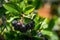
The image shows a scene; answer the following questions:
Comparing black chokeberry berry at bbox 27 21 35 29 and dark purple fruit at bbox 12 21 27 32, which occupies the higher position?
black chokeberry berry at bbox 27 21 35 29

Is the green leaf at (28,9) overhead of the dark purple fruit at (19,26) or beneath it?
overhead

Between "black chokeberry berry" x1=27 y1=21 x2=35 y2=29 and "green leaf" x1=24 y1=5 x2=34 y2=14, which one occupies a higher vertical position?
"green leaf" x1=24 y1=5 x2=34 y2=14

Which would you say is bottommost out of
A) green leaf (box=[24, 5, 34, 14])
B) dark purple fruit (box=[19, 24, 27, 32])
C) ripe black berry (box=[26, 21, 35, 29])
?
dark purple fruit (box=[19, 24, 27, 32])

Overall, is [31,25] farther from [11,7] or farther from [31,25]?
[11,7]

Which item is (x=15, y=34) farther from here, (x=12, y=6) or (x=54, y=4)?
(x=54, y=4)

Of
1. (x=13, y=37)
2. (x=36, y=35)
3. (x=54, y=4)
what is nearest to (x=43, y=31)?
(x=36, y=35)

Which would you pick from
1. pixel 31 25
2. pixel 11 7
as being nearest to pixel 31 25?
pixel 31 25

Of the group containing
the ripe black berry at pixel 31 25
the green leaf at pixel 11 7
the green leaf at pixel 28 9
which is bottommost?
the ripe black berry at pixel 31 25

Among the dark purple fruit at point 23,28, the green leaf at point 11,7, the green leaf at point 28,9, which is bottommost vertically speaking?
the dark purple fruit at point 23,28

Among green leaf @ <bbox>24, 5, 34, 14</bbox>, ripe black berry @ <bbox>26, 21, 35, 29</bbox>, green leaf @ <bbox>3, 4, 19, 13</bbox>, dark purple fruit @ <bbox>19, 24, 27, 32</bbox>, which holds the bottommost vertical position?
dark purple fruit @ <bbox>19, 24, 27, 32</bbox>
